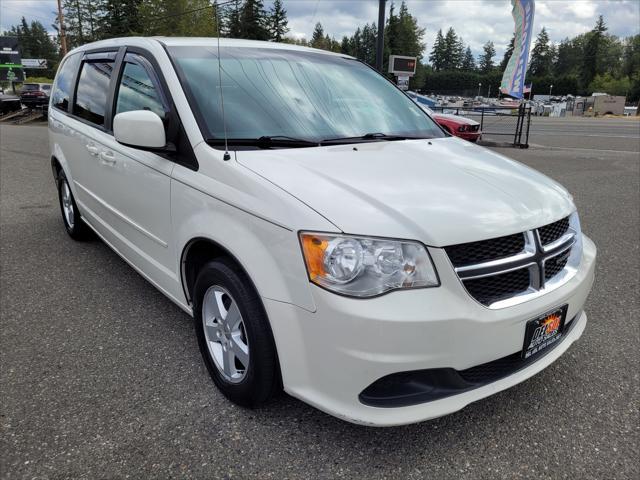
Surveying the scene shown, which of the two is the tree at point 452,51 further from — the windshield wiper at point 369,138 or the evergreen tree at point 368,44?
the windshield wiper at point 369,138

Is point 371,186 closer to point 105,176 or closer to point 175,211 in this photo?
point 175,211

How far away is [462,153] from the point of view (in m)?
2.87

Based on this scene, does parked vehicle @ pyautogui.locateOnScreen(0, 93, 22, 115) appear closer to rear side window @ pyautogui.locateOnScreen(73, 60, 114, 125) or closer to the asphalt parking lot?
rear side window @ pyautogui.locateOnScreen(73, 60, 114, 125)

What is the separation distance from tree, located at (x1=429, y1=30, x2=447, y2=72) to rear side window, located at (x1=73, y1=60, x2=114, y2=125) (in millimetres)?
162820

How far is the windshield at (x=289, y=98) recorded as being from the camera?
2.63 meters

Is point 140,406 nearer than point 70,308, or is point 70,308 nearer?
point 140,406

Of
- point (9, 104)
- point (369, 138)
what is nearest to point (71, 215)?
point (369, 138)

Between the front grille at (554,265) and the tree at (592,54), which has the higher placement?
the tree at (592,54)

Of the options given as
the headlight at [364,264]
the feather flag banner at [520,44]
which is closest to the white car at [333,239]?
the headlight at [364,264]

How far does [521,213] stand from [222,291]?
55.1 inches

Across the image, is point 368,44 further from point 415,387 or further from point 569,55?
point 415,387

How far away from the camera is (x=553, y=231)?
90.7 inches

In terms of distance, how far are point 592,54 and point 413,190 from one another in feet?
428

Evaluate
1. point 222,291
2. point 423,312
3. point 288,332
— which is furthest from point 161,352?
point 423,312
